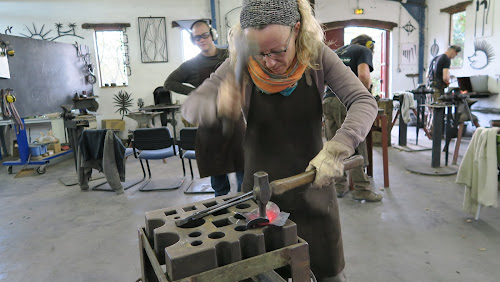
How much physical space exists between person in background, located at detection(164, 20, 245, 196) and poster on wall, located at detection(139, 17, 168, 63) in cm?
573

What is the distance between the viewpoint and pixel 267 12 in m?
1.03

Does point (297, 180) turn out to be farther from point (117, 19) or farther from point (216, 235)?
point (117, 19)

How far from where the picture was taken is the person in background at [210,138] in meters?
→ 2.46

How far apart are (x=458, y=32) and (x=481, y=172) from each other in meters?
6.61

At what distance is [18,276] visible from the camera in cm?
236

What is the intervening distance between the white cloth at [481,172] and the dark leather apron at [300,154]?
2.01m

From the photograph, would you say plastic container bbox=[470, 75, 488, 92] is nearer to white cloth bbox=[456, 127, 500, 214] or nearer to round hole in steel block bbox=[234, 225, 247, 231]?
white cloth bbox=[456, 127, 500, 214]

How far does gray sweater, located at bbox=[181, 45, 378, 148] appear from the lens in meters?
1.14

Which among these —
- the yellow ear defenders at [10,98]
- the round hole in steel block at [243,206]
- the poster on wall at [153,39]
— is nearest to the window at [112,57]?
the poster on wall at [153,39]

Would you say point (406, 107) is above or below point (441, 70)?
below

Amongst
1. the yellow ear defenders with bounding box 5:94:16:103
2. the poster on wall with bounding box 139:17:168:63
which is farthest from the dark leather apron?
the poster on wall with bounding box 139:17:168:63

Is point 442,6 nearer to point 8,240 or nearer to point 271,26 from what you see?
point 271,26

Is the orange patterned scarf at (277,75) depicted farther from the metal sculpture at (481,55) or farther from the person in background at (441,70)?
the metal sculpture at (481,55)

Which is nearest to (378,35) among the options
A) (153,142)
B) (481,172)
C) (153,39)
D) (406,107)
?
(406,107)
